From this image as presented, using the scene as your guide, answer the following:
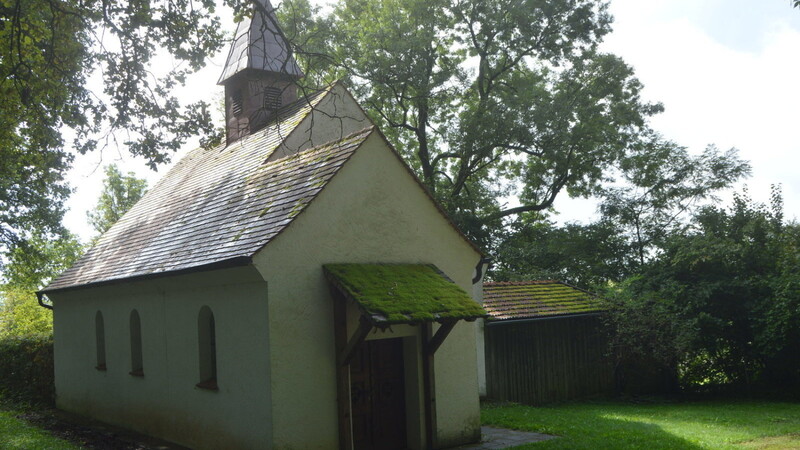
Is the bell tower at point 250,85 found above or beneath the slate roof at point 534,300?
above

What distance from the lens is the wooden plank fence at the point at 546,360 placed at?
1775cm

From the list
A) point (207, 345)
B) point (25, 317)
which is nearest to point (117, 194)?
point (25, 317)

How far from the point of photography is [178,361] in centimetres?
1220

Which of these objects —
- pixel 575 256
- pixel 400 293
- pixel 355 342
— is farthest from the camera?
pixel 575 256

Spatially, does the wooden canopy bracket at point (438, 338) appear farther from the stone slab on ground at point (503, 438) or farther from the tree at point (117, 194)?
the tree at point (117, 194)

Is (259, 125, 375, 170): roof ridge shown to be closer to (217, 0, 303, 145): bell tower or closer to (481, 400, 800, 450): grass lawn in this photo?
(217, 0, 303, 145): bell tower

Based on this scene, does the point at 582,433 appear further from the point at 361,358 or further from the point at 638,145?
the point at 638,145

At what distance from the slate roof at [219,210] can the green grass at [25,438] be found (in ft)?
10.9

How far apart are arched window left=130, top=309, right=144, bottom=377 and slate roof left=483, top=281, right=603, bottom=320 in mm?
8717

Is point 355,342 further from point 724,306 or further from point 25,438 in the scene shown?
point 724,306

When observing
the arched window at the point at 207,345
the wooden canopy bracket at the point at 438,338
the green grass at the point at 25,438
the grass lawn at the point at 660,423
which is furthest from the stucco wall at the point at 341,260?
the green grass at the point at 25,438

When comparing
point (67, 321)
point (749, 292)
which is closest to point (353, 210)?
point (67, 321)

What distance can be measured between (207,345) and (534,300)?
10660mm

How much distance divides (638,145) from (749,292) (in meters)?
10.6
